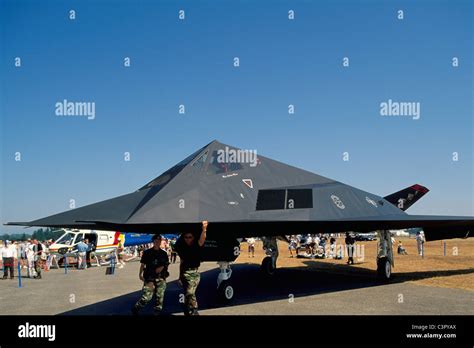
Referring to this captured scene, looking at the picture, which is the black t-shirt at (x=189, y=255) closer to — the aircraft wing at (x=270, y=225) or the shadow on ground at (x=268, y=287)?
the aircraft wing at (x=270, y=225)

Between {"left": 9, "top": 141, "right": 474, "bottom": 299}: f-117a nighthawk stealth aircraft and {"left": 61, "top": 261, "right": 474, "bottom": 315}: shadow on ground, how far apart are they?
148 cm

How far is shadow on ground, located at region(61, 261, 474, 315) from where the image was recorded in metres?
9.92

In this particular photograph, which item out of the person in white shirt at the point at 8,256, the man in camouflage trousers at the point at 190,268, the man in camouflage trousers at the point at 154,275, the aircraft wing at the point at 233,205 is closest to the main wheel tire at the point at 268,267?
the aircraft wing at the point at 233,205

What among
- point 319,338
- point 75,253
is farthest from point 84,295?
point 75,253

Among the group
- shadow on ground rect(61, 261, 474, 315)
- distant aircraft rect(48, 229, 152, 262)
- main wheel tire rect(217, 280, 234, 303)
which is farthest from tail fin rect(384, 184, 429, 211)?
distant aircraft rect(48, 229, 152, 262)

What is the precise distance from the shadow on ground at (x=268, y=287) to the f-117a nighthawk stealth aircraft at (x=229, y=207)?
4.87 feet

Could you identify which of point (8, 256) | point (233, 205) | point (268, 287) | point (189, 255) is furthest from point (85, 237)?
point (189, 255)

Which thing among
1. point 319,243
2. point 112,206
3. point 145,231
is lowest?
point 319,243

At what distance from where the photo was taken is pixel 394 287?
12508mm

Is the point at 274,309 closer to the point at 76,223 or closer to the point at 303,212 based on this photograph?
the point at 303,212

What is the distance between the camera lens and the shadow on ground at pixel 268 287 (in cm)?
992

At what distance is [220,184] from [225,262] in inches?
71.4

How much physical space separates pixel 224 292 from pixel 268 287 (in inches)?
144

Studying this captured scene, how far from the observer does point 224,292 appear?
9672 millimetres
